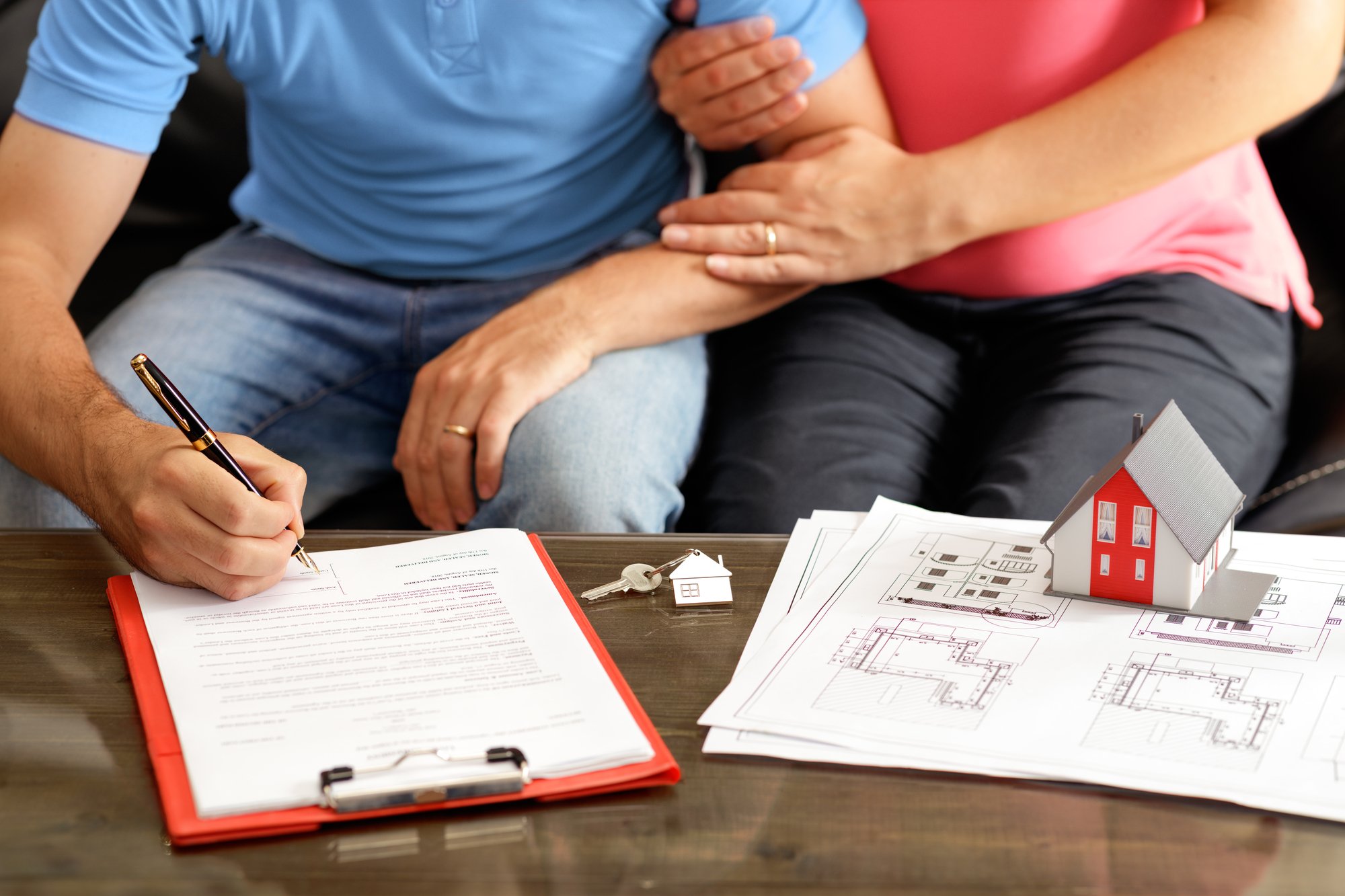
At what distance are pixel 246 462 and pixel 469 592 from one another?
0.18 m

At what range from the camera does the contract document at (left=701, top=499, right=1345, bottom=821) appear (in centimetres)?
59

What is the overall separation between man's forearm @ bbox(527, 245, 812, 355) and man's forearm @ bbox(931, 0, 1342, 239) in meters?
0.26

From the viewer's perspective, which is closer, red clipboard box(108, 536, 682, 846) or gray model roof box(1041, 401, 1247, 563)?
red clipboard box(108, 536, 682, 846)

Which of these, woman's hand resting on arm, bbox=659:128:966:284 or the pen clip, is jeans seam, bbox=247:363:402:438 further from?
the pen clip

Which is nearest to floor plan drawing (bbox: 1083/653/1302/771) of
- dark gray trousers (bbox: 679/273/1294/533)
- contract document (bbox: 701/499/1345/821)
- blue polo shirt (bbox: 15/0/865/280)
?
contract document (bbox: 701/499/1345/821)

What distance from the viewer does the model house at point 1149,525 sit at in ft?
2.33

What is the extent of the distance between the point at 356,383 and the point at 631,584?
730 mm

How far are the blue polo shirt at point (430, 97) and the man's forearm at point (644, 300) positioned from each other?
0.14 m

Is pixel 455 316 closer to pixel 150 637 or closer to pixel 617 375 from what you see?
pixel 617 375

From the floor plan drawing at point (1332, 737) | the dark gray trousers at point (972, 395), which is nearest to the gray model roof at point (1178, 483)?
the floor plan drawing at point (1332, 737)

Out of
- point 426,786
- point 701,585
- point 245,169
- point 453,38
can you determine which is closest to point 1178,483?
point 701,585

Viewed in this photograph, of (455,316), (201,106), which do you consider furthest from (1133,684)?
(201,106)

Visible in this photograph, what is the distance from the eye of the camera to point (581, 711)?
0.64 metres

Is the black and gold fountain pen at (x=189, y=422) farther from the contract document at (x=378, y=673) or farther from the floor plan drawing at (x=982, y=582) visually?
the floor plan drawing at (x=982, y=582)
